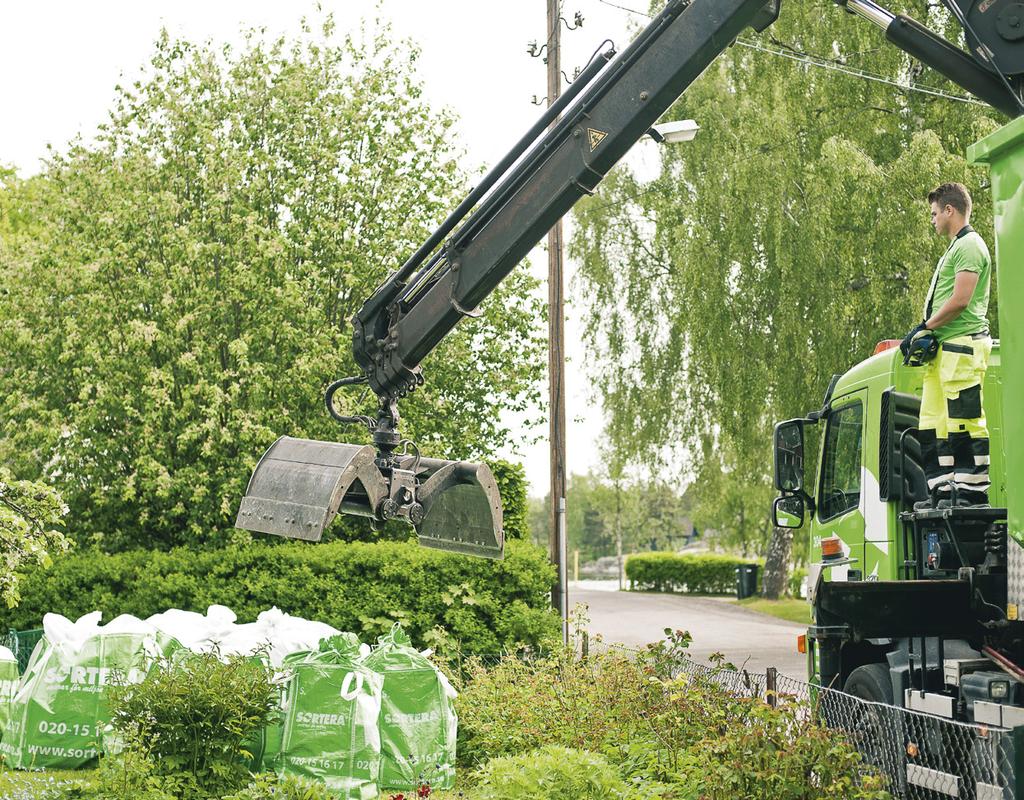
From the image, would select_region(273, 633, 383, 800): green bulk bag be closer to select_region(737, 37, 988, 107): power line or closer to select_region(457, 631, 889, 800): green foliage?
select_region(457, 631, 889, 800): green foliage

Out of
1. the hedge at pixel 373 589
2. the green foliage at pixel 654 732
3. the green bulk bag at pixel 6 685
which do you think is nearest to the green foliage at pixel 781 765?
the green foliage at pixel 654 732

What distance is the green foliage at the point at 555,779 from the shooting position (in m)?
5.63

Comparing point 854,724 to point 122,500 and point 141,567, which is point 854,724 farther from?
point 122,500

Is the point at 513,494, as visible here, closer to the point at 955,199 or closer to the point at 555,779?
the point at 955,199

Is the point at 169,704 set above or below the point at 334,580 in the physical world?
below

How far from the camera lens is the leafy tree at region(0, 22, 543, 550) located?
16.2m

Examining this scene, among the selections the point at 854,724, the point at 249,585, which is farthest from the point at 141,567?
the point at 854,724

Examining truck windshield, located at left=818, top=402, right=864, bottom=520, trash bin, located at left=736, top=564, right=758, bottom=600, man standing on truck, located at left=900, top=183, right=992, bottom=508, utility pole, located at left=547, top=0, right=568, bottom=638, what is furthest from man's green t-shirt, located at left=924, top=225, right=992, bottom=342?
trash bin, located at left=736, top=564, right=758, bottom=600

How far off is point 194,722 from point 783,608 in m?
22.7

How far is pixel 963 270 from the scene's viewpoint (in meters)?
6.53

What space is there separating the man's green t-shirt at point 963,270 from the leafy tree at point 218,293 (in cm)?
1090

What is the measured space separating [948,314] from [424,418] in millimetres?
12032

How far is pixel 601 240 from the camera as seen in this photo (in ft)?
90.3

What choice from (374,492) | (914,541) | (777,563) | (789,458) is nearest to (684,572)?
(777,563)
